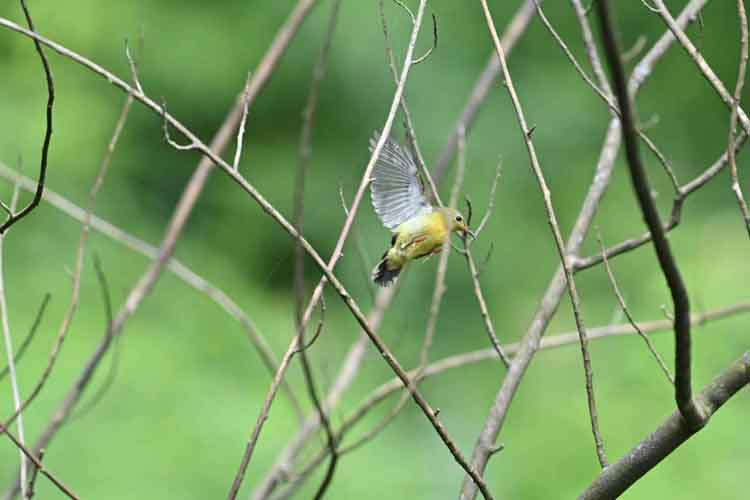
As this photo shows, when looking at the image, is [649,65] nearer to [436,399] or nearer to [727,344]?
[727,344]

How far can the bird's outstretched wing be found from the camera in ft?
5.81

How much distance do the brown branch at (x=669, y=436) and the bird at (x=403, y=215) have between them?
61 cm

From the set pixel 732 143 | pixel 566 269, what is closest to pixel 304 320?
pixel 566 269

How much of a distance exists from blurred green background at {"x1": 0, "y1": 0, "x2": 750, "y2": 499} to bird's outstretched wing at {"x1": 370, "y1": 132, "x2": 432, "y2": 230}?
5.33ft

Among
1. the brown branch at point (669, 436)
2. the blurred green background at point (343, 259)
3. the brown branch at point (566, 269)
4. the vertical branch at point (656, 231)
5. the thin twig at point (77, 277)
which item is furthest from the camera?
the blurred green background at point (343, 259)

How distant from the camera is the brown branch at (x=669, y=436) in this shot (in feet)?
3.67

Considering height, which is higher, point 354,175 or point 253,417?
point 354,175

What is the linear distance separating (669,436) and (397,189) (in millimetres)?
755

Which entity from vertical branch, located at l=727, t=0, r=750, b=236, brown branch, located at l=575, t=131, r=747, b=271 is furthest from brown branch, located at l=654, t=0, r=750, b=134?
brown branch, located at l=575, t=131, r=747, b=271

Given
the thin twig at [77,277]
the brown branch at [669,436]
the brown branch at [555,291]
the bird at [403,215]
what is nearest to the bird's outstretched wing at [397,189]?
the bird at [403,215]

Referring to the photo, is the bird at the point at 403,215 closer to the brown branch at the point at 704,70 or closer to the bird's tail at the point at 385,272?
the bird's tail at the point at 385,272

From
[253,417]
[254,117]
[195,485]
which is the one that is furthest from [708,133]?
[195,485]

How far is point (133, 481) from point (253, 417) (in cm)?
55

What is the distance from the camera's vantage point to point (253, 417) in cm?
395
